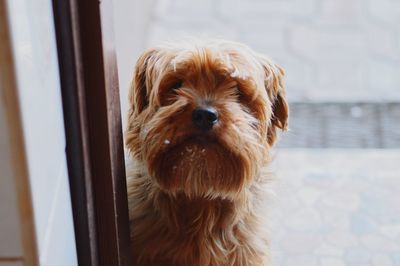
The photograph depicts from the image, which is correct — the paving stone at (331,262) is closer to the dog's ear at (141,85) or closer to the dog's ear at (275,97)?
the dog's ear at (275,97)

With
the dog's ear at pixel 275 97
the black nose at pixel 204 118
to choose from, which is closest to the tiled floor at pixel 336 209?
the dog's ear at pixel 275 97

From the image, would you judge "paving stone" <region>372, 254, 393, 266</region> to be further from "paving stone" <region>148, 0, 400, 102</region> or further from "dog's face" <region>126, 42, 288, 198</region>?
"paving stone" <region>148, 0, 400, 102</region>

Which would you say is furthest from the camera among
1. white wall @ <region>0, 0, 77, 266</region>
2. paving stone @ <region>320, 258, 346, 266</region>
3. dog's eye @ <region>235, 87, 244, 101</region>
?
paving stone @ <region>320, 258, 346, 266</region>

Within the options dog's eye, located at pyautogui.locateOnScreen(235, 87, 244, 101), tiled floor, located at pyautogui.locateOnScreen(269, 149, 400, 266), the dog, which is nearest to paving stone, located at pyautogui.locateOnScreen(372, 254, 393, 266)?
tiled floor, located at pyautogui.locateOnScreen(269, 149, 400, 266)

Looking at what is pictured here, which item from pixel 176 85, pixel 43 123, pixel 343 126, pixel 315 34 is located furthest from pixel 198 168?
pixel 315 34

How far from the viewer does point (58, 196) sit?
0.93m

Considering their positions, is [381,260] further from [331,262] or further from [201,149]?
[201,149]

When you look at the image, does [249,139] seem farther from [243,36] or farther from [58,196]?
[243,36]

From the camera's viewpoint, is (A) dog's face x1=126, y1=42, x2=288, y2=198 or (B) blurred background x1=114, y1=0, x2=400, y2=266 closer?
(A) dog's face x1=126, y1=42, x2=288, y2=198

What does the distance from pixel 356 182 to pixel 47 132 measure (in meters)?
1.54

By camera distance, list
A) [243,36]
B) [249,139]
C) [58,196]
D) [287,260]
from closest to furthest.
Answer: [58,196] → [249,139] → [287,260] → [243,36]

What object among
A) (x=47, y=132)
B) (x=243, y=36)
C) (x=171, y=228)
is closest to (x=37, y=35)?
(x=47, y=132)

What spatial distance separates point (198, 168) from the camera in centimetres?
135

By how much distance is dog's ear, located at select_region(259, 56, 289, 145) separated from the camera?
4.83ft
